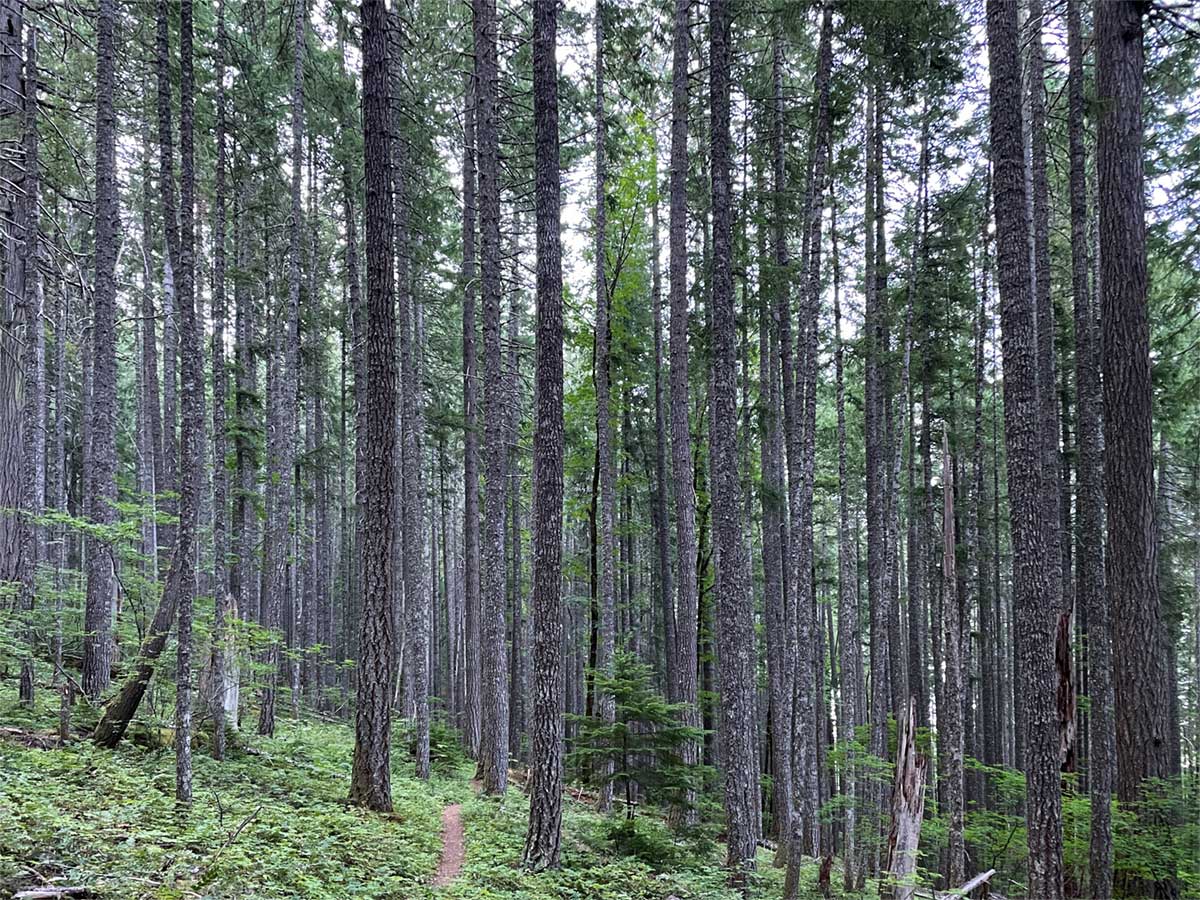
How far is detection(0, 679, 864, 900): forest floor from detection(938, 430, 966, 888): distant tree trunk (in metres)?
4.96

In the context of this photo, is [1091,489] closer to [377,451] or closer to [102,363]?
[377,451]

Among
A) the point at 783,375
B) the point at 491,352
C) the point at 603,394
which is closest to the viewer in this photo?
the point at 491,352

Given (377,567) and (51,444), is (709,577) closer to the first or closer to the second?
(377,567)

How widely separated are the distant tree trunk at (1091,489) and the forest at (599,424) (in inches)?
2.7

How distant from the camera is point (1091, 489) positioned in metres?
10.9

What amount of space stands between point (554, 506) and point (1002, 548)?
26955 millimetres

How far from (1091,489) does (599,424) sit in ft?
26.6

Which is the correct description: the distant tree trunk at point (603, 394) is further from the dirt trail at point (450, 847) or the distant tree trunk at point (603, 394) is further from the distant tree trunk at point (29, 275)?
the distant tree trunk at point (29, 275)

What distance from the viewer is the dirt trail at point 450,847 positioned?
6902mm

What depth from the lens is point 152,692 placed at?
9.62 m

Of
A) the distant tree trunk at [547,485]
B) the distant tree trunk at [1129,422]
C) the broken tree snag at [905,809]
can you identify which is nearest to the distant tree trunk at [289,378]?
the distant tree trunk at [547,485]

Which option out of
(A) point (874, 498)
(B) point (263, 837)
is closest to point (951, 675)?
(A) point (874, 498)

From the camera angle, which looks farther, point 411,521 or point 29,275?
point 411,521

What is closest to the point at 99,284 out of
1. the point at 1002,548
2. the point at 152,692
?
the point at 152,692
